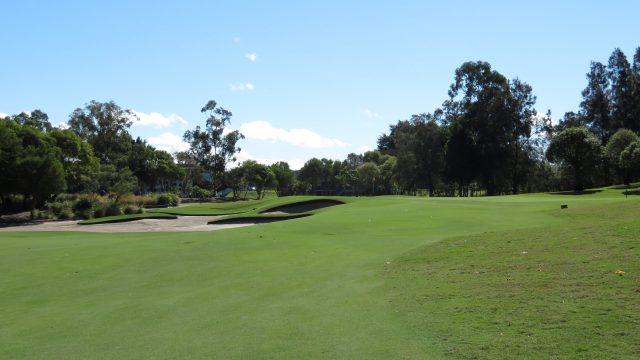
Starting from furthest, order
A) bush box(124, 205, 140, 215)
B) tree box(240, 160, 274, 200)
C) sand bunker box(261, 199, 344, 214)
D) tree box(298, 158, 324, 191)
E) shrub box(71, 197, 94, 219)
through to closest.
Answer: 1. tree box(298, 158, 324, 191)
2. tree box(240, 160, 274, 200)
3. bush box(124, 205, 140, 215)
4. shrub box(71, 197, 94, 219)
5. sand bunker box(261, 199, 344, 214)

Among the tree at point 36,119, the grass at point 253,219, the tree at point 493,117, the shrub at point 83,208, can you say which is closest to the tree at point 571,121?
the tree at point 493,117

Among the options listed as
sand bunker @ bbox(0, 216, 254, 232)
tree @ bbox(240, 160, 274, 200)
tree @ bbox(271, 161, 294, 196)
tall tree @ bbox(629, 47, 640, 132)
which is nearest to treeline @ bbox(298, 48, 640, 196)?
tall tree @ bbox(629, 47, 640, 132)

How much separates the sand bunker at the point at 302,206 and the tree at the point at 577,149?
31.6 m

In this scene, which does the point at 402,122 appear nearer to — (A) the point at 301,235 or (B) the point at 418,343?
(A) the point at 301,235

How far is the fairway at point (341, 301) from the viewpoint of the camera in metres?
6.36

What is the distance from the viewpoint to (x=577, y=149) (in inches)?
2446

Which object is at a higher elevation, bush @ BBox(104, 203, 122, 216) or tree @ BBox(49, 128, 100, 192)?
tree @ BBox(49, 128, 100, 192)

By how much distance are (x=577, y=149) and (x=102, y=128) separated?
82823mm

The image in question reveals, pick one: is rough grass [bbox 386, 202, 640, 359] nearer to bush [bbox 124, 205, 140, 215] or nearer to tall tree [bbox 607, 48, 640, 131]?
bush [bbox 124, 205, 140, 215]

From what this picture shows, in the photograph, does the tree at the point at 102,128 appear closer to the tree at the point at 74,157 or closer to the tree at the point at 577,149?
the tree at the point at 74,157

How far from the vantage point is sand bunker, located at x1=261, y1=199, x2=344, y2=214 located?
46375 millimetres

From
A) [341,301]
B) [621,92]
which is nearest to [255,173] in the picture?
[621,92]

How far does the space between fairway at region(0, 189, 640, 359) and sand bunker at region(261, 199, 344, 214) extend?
97.5 ft

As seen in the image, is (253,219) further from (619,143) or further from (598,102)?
(598,102)
